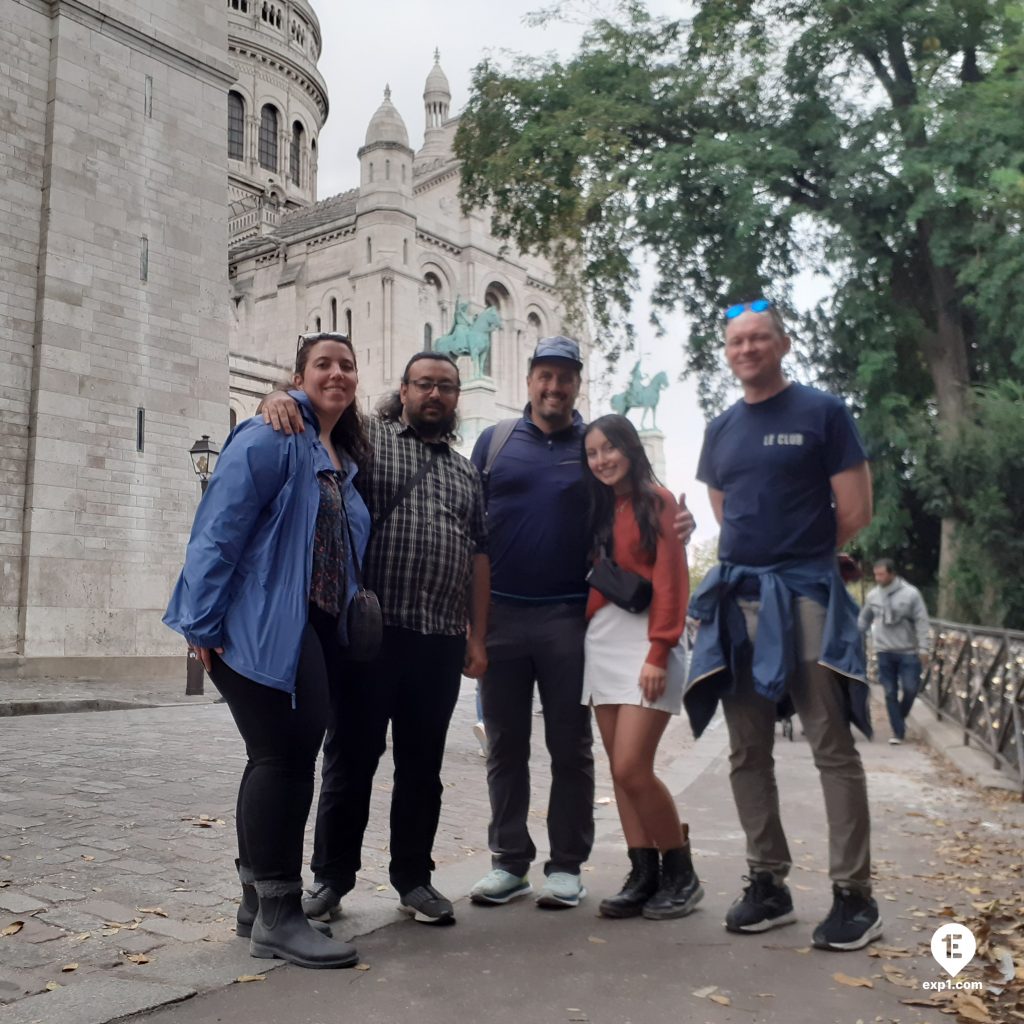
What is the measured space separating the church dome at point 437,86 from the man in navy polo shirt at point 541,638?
66105 mm

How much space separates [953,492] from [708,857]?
36.3 ft

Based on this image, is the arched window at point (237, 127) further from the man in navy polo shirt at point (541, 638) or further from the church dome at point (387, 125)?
the man in navy polo shirt at point (541, 638)

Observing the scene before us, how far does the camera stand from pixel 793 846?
19.4 feet

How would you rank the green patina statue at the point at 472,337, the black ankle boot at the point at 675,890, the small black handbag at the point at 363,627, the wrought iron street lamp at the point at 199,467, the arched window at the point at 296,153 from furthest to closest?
the arched window at the point at 296,153, the green patina statue at the point at 472,337, the wrought iron street lamp at the point at 199,467, the black ankle boot at the point at 675,890, the small black handbag at the point at 363,627

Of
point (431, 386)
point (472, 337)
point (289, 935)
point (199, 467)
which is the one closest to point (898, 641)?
point (431, 386)

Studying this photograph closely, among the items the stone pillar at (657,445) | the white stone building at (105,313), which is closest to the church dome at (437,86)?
the stone pillar at (657,445)

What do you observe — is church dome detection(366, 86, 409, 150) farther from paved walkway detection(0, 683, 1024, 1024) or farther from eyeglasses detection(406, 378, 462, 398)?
eyeglasses detection(406, 378, 462, 398)

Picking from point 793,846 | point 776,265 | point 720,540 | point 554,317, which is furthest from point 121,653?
point 554,317

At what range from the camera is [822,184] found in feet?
56.7

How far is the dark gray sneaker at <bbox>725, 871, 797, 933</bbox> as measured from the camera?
13.1 ft

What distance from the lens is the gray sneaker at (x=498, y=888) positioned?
4.35 m

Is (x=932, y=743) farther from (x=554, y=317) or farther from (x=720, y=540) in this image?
(x=554, y=317)

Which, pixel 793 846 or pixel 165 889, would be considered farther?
pixel 793 846

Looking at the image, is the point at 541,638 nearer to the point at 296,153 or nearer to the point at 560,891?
the point at 560,891
